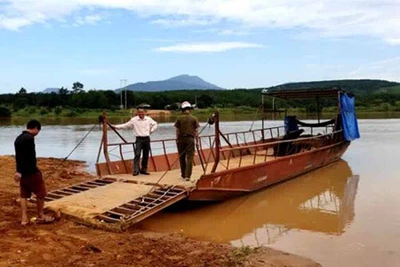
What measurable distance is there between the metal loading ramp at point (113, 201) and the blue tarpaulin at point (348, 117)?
897 centimetres

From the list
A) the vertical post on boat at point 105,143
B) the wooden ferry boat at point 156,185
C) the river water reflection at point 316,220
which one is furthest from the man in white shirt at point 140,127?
the river water reflection at point 316,220

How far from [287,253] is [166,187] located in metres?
2.72

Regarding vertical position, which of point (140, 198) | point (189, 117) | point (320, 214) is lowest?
point (320, 214)

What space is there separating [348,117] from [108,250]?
1207 cm

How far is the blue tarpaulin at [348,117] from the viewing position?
50.6 ft

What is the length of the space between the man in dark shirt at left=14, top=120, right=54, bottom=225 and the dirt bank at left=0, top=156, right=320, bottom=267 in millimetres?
452

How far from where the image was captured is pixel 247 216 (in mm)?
8977

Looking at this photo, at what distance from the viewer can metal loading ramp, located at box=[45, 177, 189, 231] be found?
7.01 m

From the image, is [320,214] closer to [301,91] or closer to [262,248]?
[262,248]

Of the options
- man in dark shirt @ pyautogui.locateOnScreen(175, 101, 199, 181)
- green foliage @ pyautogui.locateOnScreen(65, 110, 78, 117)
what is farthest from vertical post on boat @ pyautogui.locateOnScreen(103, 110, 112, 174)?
green foliage @ pyautogui.locateOnScreen(65, 110, 78, 117)

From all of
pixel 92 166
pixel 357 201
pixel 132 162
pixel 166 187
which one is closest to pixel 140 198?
pixel 166 187

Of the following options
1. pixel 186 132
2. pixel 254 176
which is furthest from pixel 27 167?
pixel 254 176

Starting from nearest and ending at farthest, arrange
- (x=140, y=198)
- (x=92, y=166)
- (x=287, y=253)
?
1. (x=287, y=253)
2. (x=140, y=198)
3. (x=92, y=166)

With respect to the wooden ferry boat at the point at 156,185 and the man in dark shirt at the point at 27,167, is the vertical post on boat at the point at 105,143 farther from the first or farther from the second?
the man in dark shirt at the point at 27,167
